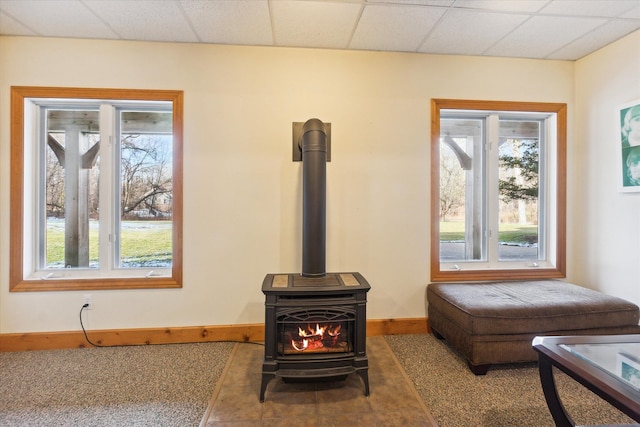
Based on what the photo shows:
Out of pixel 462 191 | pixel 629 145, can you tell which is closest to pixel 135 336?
pixel 462 191

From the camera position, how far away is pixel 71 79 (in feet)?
7.50

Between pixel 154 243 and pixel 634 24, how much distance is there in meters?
4.28

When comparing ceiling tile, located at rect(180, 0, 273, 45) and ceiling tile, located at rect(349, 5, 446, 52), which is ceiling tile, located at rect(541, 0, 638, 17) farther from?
ceiling tile, located at rect(180, 0, 273, 45)

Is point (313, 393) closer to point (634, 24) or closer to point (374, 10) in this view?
point (374, 10)

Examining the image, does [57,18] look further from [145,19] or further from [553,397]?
[553,397]

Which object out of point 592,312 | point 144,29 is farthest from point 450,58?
point 144,29

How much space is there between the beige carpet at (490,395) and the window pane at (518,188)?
3.86 ft

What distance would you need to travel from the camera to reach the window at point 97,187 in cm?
229

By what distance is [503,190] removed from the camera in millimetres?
2746

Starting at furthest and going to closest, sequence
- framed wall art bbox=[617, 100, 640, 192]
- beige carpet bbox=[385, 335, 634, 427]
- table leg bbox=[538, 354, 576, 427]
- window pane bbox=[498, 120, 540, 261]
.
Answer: window pane bbox=[498, 120, 540, 261]
framed wall art bbox=[617, 100, 640, 192]
beige carpet bbox=[385, 335, 634, 427]
table leg bbox=[538, 354, 576, 427]

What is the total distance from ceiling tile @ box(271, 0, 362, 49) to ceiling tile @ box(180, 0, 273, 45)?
0.09 m

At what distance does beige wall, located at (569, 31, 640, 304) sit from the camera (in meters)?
2.25

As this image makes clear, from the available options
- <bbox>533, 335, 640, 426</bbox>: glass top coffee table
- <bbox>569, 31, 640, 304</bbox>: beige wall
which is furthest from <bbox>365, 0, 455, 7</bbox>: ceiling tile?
<bbox>533, 335, 640, 426</bbox>: glass top coffee table

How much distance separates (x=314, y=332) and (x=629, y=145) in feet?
9.52
